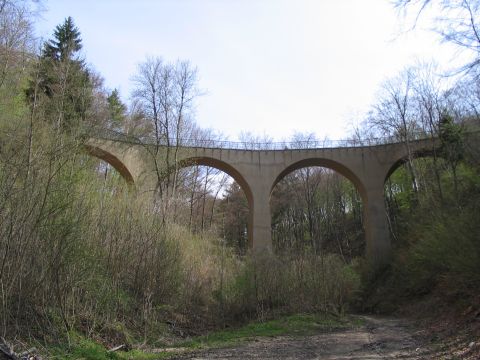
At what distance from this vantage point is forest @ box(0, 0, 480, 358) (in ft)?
17.3

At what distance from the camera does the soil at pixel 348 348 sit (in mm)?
5949

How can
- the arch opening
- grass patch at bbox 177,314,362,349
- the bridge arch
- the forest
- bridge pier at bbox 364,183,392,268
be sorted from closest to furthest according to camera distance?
1. the forest
2. grass patch at bbox 177,314,362,349
3. the bridge arch
4. bridge pier at bbox 364,183,392,268
5. the arch opening

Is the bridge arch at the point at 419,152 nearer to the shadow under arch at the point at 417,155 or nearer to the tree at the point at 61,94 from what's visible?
the shadow under arch at the point at 417,155

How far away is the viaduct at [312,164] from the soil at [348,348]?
12.5 meters

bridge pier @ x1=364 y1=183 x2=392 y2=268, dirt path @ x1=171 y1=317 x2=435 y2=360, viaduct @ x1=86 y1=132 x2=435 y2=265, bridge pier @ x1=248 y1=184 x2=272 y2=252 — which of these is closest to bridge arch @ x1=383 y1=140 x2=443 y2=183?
viaduct @ x1=86 y1=132 x2=435 y2=265

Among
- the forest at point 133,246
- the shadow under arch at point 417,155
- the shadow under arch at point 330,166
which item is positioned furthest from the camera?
the shadow under arch at point 330,166

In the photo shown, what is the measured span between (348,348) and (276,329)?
2.66 meters

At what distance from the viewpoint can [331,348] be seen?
274 inches

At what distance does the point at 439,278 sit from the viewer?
12.2 meters

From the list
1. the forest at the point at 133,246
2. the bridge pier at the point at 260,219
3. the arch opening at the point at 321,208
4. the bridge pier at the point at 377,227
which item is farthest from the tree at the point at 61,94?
the arch opening at the point at 321,208

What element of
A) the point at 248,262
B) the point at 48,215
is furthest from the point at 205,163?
the point at 48,215

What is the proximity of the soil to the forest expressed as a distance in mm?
1737

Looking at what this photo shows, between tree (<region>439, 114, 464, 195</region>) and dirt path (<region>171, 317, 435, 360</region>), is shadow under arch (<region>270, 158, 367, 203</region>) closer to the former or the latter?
tree (<region>439, 114, 464, 195</region>)

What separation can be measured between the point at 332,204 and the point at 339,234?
8.12ft
